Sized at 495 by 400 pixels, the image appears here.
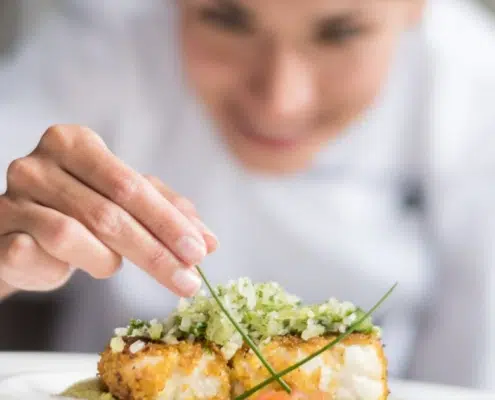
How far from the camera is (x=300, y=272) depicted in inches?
78.4

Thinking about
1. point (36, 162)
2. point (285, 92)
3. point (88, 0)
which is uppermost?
point (88, 0)

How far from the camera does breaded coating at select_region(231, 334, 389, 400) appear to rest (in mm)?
838

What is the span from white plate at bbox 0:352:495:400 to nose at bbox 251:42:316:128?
95cm

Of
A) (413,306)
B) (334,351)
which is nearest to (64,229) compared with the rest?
(334,351)

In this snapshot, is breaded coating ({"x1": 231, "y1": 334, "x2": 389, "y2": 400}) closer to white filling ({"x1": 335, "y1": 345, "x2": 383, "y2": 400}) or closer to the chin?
white filling ({"x1": 335, "y1": 345, "x2": 383, "y2": 400})

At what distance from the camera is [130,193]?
92 centimetres

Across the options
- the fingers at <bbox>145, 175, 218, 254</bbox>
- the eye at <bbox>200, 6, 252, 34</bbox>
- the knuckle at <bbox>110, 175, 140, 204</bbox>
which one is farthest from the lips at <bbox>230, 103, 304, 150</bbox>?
the knuckle at <bbox>110, 175, 140, 204</bbox>

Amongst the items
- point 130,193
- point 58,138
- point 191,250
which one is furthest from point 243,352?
point 58,138

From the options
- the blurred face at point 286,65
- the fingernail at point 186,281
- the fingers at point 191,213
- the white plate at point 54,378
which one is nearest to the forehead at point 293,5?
the blurred face at point 286,65

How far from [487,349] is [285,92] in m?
0.83

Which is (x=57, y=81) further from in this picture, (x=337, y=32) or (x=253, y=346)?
(x=253, y=346)

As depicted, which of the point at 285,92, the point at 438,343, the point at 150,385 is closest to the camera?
the point at 150,385

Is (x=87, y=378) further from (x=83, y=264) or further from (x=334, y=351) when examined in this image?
(x=334, y=351)

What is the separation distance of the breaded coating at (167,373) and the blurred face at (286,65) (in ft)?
3.79
